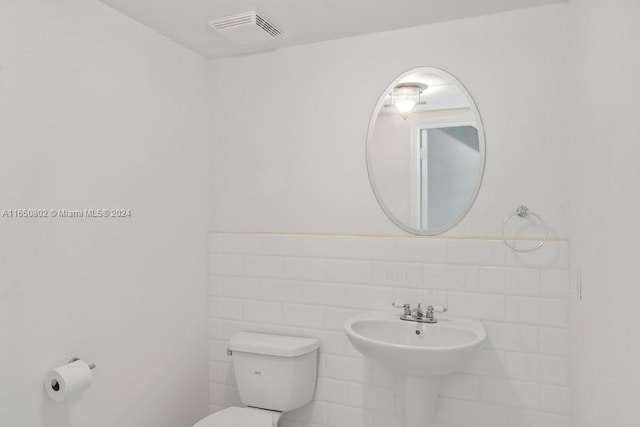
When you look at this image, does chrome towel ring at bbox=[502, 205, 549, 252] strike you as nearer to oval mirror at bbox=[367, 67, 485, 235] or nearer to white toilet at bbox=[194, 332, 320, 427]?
oval mirror at bbox=[367, 67, 485, 235]

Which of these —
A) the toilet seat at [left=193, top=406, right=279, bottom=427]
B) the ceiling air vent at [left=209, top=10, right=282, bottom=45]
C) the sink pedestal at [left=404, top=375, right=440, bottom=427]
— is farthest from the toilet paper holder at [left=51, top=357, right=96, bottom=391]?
the ceiling air vent at [left=209, top=10, right=282, bottom=45]

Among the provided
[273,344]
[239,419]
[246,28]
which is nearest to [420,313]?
[273,344]

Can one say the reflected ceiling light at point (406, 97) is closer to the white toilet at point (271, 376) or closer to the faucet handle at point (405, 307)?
the faucet handle at point (405, 307)

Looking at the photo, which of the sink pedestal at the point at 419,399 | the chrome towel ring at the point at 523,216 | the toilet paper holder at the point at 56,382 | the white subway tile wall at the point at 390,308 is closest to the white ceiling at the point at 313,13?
the chrome towel ring at the point at 523,216

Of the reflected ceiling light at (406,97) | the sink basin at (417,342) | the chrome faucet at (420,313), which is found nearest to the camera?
the sink basin at (417,342)

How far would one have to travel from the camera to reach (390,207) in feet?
7.16

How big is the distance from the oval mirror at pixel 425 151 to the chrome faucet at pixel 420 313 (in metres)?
→ 0.35

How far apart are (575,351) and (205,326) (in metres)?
1.86

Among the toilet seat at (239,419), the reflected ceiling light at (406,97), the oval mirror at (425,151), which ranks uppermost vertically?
the reflected ceiling light at (406,97)

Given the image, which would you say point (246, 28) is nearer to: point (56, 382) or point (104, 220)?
point (104, 220)

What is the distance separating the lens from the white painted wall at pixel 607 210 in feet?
2.76

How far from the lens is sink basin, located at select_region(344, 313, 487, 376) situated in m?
1.67

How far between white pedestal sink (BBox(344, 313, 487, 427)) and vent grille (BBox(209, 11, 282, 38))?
1.44 m

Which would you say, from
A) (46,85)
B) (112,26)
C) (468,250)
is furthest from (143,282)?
(468,250)
